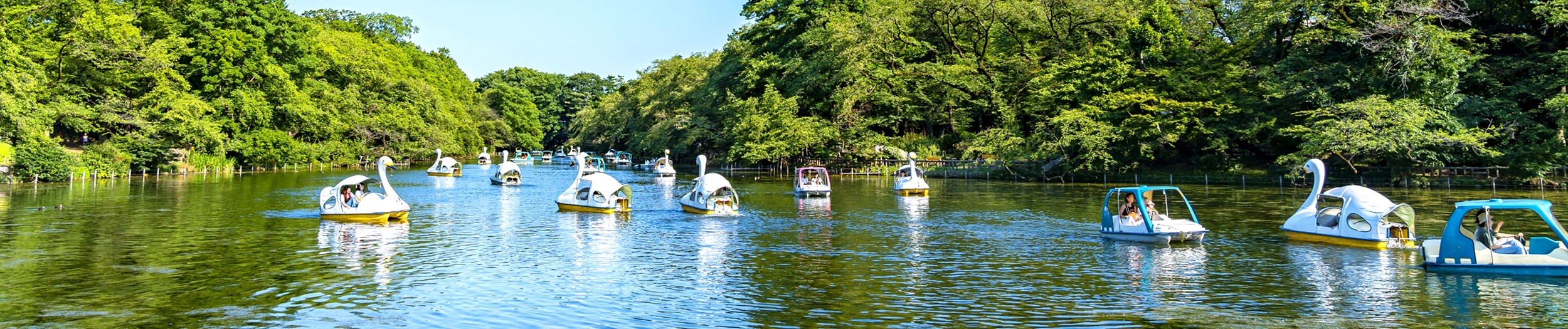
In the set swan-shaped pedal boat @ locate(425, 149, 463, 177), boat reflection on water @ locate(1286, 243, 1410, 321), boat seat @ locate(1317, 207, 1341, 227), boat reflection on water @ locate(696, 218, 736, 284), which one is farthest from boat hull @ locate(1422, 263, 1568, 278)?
swan-shaped pedal boat @ locate(425, 149, 463, 177)

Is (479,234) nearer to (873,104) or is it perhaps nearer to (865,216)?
(865,216)

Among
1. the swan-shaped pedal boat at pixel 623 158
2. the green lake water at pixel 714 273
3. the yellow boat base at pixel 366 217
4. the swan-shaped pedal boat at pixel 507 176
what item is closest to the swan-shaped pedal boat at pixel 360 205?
the yellow boat base at pixel 366 217

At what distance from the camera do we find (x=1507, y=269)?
1711 cm

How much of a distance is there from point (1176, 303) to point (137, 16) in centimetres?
7240

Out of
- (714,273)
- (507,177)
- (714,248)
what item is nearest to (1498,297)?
(714,273)

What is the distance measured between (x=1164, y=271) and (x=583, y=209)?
2145 cm

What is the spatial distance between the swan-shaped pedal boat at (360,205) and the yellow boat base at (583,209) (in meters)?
6.26

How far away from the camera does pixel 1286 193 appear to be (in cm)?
4184

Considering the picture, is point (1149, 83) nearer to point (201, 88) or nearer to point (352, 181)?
point (352, 181)

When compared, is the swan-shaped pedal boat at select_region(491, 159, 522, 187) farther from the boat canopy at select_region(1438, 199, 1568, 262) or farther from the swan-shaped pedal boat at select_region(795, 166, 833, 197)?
the boat canopy at select_region(1438, 199, 1568, 262)

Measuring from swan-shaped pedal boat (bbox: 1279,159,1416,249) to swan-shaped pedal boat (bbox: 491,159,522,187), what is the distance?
43.3 m

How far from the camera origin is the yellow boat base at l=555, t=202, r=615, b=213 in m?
Answer: 33.1

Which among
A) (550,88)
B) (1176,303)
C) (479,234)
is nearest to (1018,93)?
(479,234)

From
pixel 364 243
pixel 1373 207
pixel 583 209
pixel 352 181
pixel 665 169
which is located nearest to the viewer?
pixel 1373 207
